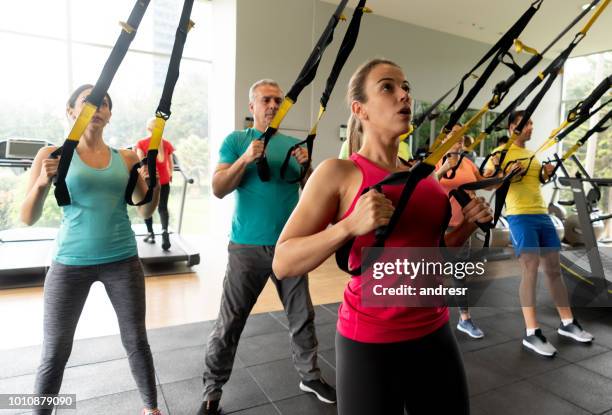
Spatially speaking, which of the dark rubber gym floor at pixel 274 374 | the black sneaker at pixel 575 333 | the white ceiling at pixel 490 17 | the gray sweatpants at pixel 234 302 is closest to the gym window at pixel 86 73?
the white ceiling at pixel 490 17

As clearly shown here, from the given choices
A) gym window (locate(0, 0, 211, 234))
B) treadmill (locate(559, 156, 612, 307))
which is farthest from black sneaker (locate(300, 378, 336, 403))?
gym window (locate(0, 0, 211, 234))

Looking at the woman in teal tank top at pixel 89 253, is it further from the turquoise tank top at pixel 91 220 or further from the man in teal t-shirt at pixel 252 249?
the man in teal t-shirt at pixel 252 249

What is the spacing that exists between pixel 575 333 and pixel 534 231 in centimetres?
93

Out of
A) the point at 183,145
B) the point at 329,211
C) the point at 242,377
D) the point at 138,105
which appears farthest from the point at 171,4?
the point at 329,211

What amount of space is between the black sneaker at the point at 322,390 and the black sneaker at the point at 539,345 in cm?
159

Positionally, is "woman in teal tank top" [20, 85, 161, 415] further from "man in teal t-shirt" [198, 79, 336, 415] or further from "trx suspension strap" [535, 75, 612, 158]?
"trx suspension strap" [535, 75, 612, 158]

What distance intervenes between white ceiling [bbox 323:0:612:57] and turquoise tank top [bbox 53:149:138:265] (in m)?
5.05

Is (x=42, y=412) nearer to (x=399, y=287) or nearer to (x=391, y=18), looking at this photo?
(x=399, y=287)

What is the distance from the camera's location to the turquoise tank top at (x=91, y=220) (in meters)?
1.78

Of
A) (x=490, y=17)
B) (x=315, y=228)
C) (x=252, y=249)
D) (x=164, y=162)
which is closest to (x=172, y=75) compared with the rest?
(x=315, y=228)

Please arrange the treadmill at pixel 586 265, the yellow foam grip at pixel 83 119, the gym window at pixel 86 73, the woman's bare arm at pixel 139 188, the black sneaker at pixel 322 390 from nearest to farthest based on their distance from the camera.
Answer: the yellow foam grip at pixel 83 119
the woman's bare arm at pixel 139 188
the black sneaker at pixel 322 390
the treadmill at pixel 586 265
the gym window at pixel 86 73

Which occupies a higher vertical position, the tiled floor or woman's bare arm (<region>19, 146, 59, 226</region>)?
woman's bare arm (<region>19, 146, 59, 226</region>)

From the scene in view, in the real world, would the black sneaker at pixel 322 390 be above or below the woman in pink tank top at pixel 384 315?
below

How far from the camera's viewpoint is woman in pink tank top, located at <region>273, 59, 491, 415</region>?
1.07 m
